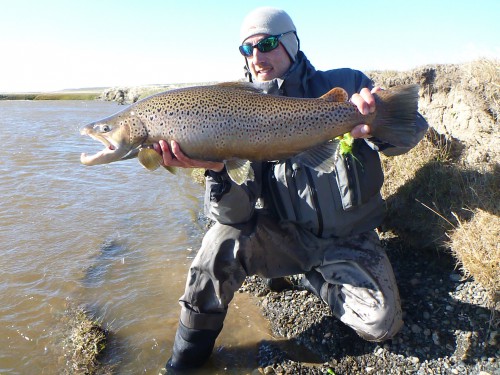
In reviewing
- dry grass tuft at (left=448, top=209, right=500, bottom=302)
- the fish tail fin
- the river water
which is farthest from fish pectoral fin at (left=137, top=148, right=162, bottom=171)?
dry grass tuft at (left=448, top=209, right=500, bottom=302)

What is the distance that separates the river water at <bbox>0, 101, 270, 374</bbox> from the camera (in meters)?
4.01

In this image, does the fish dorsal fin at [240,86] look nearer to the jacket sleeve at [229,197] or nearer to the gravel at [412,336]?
the jacket sleeve at [229,197]

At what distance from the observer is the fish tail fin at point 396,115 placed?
3.12 meters

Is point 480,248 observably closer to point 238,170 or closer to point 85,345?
point 238,170

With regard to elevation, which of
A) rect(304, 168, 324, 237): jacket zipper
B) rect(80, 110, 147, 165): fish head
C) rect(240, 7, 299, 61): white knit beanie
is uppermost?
rect(240, 7, 299, 61): white knit beanie

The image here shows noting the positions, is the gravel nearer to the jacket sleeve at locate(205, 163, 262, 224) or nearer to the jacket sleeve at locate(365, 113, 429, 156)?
the jacket sleeve at locate(205, 163, 262, 224)

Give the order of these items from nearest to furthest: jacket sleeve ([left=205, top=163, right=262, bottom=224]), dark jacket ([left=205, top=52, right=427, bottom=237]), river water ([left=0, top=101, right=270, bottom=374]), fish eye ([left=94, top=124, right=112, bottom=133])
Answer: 1. fish eye ([left=94, top=124, right=112, bottom=133])
2. jacket sleeve ([left=205, top=163, right=262, bottom=224])
3. dark jacket ([left=205, top=52, right=427, bottom=237])
4. river water ([left=0, top=101, right=270, bottom=374])

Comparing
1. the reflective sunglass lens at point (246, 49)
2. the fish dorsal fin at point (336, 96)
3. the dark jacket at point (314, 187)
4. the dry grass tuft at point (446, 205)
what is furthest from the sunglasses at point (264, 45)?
the dry grass tuft at point (446, 205)

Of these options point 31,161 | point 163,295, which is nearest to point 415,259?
point 163,295

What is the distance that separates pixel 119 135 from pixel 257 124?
3.64 feet

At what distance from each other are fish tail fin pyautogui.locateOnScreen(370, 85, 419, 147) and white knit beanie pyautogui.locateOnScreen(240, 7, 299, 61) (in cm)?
125

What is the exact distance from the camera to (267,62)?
13.1 ft

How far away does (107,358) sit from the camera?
3.87m

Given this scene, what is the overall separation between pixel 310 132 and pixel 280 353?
2.06 m
